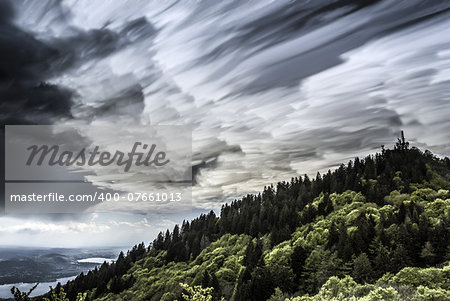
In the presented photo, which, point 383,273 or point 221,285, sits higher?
point 383,273

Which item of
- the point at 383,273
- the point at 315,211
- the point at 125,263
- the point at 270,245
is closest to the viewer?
the point at 383,273

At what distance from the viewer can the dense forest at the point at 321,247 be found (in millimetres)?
56750

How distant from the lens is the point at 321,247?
8731 centimetres

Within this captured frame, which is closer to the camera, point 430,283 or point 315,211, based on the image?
point 430,283

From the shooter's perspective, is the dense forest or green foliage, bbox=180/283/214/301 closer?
green foliage, bbox=180/283/214/301

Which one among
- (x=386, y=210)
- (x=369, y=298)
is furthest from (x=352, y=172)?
(x=369, y=298)

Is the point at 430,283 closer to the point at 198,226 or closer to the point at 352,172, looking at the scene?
the point at 352,172

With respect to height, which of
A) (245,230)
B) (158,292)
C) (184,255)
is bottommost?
(158,292)

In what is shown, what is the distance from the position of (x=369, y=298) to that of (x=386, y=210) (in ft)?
238

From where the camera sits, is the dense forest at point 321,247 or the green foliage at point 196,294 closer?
the green foliage at point 196,294

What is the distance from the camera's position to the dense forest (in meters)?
56.8

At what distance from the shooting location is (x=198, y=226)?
193250mm

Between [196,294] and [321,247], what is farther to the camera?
[321,247]

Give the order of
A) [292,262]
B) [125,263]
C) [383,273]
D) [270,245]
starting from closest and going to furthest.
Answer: [383,273], [292,262], [270,245], [125,263]
